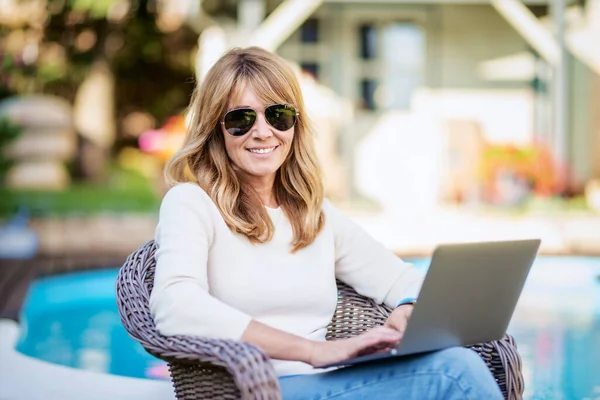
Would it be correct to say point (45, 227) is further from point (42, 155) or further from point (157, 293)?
point (157, 293)

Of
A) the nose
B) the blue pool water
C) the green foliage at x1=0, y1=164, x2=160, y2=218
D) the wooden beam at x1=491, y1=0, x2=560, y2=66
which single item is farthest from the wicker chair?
the wooden beam at x1=491, y1=0, x2=560, y2=66

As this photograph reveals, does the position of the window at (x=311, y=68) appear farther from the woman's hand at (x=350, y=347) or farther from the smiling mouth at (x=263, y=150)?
the woman's hand at (x=350, y=347)

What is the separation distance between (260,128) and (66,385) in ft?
4.47

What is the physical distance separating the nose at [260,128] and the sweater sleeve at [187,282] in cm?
23

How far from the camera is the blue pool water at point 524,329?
13.5 feet

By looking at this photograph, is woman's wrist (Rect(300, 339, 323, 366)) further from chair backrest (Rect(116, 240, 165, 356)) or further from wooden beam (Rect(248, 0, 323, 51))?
wooden beam (Rect(248, 0, 323, 51))

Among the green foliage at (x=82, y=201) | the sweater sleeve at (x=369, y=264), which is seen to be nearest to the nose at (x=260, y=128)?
the sweater sleeve at (x=369, y=264)

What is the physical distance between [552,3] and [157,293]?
9236mm

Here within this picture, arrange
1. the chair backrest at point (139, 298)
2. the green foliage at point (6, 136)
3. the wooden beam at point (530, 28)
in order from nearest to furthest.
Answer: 1. the chair backrest at point (139, 298)
2. the green foliage at point (6, 136)
3. the wooden beam at point (530, 28)

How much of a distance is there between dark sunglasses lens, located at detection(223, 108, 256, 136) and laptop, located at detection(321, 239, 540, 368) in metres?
0.60

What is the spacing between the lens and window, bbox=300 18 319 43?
35.0ft

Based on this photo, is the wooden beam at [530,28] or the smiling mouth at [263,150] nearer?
the smiling mouth at [263,150]

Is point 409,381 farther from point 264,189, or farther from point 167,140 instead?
point 167,140

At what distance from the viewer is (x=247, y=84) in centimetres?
219
